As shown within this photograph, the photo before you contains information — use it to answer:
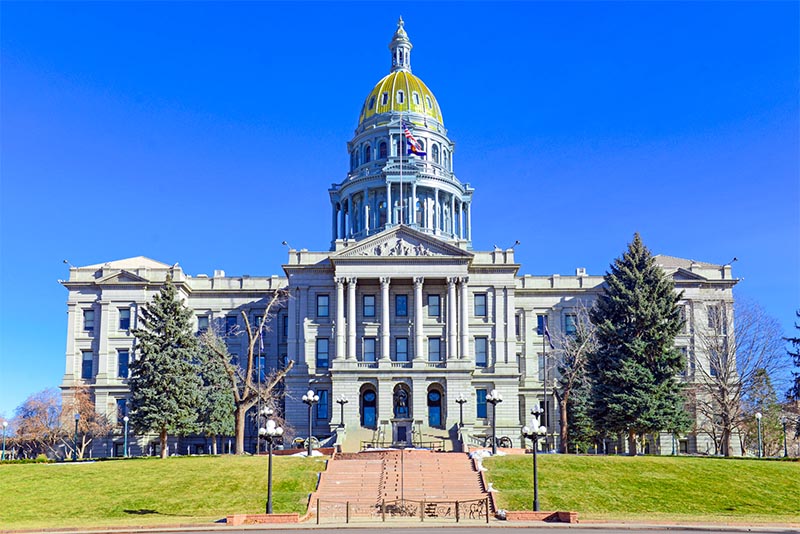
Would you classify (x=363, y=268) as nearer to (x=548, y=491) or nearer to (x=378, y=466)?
(x=378, y=466)

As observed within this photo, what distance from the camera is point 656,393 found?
54375 millimetres

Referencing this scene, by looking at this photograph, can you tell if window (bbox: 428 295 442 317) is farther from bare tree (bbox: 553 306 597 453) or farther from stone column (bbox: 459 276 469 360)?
bare tree (bbox: 553 306 597 453)

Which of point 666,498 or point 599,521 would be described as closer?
point 599,521

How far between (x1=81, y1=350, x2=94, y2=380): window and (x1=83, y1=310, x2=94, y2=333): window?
1.89 metres

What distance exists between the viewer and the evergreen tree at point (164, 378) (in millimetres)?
58656

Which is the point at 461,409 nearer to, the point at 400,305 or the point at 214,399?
the point at 400,305

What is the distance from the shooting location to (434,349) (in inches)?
2884

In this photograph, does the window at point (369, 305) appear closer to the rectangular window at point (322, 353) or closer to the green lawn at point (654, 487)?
the rectangular window at point (322, 353)

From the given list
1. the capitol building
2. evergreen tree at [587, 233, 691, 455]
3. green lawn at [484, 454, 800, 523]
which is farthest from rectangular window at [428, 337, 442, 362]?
green lawn at [484, 454, 800, 523]

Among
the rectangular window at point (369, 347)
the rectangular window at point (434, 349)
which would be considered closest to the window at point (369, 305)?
the rectangular window at point (369, 347)

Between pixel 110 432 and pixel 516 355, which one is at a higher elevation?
pixel 516 355

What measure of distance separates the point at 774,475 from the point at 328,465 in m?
22.2

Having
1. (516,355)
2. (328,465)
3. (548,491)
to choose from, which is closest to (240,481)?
(328,465)

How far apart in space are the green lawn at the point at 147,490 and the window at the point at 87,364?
2716 centimetres
